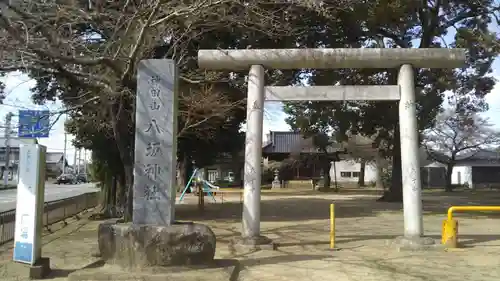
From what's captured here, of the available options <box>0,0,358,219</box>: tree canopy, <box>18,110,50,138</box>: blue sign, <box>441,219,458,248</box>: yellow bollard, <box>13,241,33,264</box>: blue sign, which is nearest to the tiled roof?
<box>0,0,358,219</box>: tree canopy

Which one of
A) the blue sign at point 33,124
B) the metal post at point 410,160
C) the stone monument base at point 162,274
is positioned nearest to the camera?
the stone monument base at point 162,274

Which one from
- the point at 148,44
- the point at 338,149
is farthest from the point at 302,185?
the point at 148,44

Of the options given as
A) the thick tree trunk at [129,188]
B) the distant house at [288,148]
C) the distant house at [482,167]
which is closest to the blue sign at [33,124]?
the thick tree trunk at [129,188]

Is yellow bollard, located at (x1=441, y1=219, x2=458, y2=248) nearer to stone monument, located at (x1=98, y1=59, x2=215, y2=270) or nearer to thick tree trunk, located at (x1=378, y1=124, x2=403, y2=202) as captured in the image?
stone monument, located at (x1=98, y1=59, x2=215, y2=270)

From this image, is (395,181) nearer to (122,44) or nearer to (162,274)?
(122,44)

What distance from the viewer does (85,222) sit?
53.4ft

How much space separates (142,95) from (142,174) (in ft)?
4.47

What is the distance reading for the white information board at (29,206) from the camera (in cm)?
754

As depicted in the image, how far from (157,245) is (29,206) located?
7.18 ft

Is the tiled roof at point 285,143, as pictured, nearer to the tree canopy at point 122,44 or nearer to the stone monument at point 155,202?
the tree canopy at point 122,44

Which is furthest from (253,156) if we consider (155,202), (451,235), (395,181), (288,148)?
(288,148)

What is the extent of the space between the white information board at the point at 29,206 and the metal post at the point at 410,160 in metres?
7.46

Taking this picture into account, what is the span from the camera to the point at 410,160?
418 inches

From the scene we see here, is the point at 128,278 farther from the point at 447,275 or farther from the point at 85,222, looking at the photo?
the point at 85,222
